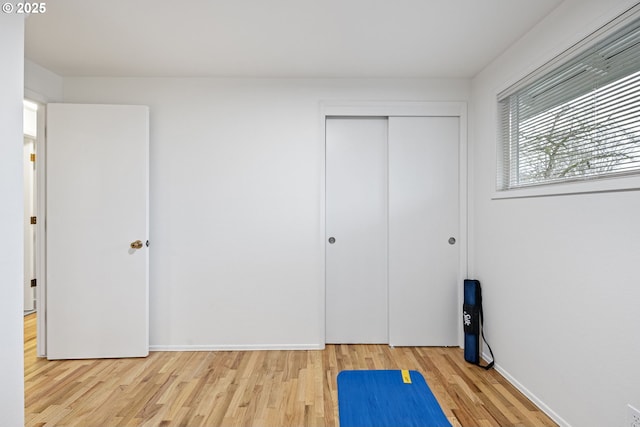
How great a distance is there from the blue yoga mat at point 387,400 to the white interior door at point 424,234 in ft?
2.16

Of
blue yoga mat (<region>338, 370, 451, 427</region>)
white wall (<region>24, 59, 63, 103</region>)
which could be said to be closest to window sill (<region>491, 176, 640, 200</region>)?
blue yoga mat (<region>338, 370, 451, 427</region>)

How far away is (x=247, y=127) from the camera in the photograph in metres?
3.35

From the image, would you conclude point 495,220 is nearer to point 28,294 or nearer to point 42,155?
point 42,155

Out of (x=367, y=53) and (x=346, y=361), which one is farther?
(x=346, y=361)

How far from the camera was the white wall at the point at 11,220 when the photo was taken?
171 centimetres

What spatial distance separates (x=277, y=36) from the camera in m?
2.55

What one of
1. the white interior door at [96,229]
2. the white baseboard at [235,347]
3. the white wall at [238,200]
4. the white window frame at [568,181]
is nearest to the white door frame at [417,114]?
the white wall at [238,200]

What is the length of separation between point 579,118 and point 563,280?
0.94m

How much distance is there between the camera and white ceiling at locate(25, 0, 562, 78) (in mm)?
2195

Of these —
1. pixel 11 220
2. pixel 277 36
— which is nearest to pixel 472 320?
pixel 277 36

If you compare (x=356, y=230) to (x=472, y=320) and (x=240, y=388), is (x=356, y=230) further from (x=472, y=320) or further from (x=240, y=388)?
(x=240, y=388)

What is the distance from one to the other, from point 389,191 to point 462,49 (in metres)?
1.28

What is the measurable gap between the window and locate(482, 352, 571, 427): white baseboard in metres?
1.39

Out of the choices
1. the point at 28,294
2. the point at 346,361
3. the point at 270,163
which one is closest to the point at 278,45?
the point at 270,163
